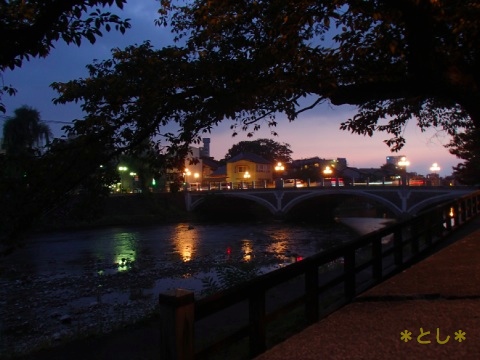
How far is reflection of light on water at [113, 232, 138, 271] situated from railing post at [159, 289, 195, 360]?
67.8ft

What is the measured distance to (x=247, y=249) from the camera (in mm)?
29656

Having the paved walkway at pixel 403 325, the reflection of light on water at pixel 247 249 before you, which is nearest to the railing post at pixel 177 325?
the paved walkway at pixel 403 325

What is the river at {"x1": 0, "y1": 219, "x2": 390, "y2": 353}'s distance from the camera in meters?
13.9

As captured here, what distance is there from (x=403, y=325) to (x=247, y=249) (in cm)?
2515

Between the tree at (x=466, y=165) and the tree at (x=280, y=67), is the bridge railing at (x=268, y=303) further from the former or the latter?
the tree at (x=466, y=165)

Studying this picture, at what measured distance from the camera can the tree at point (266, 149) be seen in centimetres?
9738

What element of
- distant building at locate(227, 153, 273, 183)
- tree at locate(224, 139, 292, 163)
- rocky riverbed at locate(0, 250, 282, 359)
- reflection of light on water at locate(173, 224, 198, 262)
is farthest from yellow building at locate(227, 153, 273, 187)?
rocky riverbed at locate(0, 250, 282, 359)

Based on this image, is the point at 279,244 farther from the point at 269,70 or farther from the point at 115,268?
the point at 269,70

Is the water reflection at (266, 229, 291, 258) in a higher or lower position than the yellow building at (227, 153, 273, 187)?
lower

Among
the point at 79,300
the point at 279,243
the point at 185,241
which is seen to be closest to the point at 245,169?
the point at 185,241

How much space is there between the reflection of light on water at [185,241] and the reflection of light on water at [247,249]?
132 inches

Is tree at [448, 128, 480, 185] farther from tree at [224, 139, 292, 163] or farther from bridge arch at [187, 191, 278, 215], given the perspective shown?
tree at [224, 139, 292, 163]

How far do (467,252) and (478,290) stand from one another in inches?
129

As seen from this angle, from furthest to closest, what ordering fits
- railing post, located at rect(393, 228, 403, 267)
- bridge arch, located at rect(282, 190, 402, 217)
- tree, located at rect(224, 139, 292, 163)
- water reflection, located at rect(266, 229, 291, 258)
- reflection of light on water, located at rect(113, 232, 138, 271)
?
Answer: 1. tree, located at rect(224, 139, 292, 163)
2. bridge arch, located at rect(282, 190, 402, 217)
3. water reflection, located at rect(266, 229, 291, 258)
4. reflection of light on water, located at rect(113, 232, 138, 271)
5. railing post, located at rect(393, 228, 403, 267)
